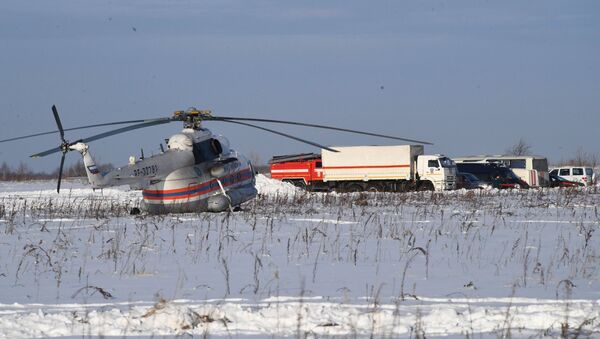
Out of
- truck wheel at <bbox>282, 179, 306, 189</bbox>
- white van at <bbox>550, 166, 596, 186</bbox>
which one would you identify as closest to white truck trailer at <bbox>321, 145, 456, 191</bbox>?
truck wheel at <bbox>282, 179, 306, 189</bbox>

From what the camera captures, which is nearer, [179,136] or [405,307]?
[405,307]

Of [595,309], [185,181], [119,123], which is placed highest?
[119,123]

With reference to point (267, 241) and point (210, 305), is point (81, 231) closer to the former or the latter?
point (267, 241)

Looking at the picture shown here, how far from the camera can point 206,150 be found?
22.4 metres

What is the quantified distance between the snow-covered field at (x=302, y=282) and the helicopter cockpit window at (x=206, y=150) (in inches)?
230

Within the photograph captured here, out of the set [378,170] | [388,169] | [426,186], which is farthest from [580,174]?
[378,170]

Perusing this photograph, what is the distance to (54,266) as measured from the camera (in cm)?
1053

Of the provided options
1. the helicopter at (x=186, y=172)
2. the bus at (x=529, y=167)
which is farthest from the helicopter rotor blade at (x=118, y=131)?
the bus at (x=529, y=167)

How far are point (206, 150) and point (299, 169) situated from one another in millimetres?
29068

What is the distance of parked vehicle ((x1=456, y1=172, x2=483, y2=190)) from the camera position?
48.9 metres

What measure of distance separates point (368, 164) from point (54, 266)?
1561 inches

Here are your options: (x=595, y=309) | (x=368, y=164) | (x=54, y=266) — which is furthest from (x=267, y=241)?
(x=368, y=164)

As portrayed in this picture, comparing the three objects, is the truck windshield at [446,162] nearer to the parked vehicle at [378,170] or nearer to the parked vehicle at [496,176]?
the parked vehicle at [378,170]

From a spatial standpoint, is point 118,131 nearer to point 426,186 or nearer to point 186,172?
point 186,172
